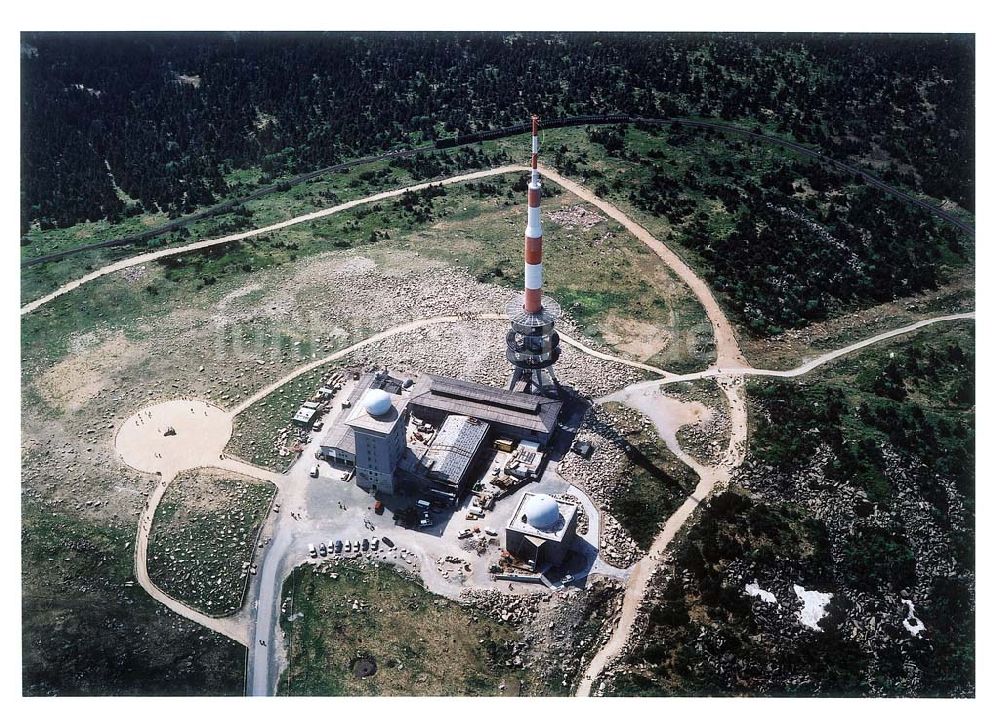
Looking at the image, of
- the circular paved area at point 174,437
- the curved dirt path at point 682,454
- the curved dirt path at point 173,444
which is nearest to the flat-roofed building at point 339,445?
the curved dirt path at point 173,444

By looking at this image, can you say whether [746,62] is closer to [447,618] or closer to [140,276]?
[140,276]

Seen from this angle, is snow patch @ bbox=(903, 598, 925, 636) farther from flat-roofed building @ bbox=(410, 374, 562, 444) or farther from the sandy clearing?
the sandy clearing

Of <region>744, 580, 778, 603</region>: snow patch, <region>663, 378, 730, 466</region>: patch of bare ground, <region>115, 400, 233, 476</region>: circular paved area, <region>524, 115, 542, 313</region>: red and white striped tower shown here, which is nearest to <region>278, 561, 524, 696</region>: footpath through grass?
<region>115, 400, 233, 476</region>: circular paved area

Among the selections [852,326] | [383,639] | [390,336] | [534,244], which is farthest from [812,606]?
[390,336]

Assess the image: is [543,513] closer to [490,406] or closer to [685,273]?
[490,406]

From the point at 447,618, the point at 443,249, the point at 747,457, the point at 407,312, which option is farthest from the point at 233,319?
the point at 747,457
